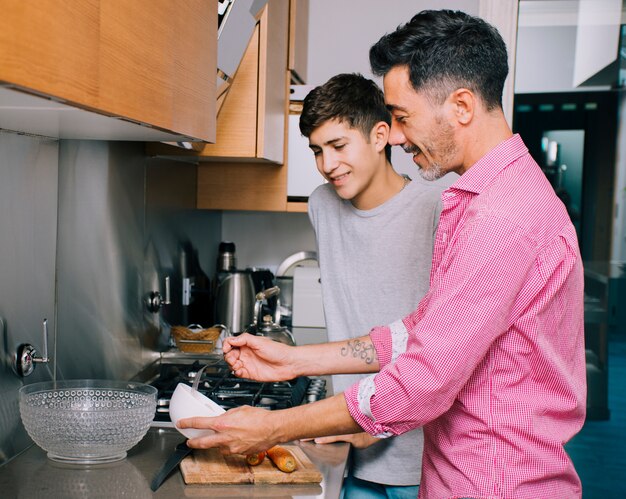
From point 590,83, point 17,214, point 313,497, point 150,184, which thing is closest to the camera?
point 313,497

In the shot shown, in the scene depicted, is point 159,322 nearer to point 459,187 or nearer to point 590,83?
point 459,187

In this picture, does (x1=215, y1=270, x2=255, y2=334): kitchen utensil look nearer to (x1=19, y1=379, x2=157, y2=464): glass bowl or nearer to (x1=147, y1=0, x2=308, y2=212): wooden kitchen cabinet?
(x1=147, y1=0, x2=308, y2=212): wooden kitchen cabinet

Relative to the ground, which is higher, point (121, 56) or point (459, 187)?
point (121, 56)

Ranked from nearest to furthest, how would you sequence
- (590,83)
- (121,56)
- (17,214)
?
(121,56) → (17,214) → (590,83)

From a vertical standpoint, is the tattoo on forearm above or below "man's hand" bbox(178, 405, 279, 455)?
above

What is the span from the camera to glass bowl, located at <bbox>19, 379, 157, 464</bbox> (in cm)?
143

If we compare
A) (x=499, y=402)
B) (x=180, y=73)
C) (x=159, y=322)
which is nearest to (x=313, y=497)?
(x=499, y=402)

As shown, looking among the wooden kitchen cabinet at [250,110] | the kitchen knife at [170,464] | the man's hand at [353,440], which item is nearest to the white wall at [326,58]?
the wooden kitchen cabinet at [250,110]

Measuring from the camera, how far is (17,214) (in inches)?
61.5

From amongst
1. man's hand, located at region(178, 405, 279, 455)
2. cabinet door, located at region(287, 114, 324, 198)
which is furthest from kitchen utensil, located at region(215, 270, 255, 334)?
man's hand, located at region(178, 405, 279, 455)

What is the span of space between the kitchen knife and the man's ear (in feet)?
2.57

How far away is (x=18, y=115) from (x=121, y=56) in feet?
0.64

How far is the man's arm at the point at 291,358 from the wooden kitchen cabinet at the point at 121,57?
0.45m

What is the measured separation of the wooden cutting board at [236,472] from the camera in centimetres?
142
